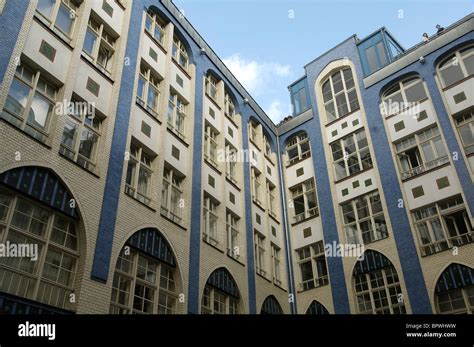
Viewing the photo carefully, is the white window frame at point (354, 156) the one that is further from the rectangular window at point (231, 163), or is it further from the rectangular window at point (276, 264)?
the rectangular window at point (231, 163)

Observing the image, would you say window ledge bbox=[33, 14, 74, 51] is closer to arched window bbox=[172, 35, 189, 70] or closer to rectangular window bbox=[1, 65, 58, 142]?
rectangular window bbox=[1, 65, 58, 142]

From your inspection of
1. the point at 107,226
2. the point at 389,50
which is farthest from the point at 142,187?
the point at 389,50

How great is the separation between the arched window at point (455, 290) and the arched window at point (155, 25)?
18.3 meters

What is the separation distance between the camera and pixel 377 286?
22891 millimetres

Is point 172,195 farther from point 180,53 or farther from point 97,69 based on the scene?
point 180,53

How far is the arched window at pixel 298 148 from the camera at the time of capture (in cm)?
3038

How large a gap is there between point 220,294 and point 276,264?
7.03 m

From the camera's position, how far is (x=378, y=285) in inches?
901

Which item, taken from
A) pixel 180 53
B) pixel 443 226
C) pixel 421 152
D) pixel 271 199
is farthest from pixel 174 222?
pixel 421 152

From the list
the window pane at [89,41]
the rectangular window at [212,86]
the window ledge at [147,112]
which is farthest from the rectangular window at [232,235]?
the window pane at [89,41]

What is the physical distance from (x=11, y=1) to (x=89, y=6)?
3.93 m

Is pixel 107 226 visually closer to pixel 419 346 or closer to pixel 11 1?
pixel 11 1

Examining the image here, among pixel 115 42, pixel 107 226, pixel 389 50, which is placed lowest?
pixel 107 226

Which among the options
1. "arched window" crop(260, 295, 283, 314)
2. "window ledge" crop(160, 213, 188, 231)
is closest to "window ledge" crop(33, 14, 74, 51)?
"window ledge" crop(160, 213, 188, 231)
